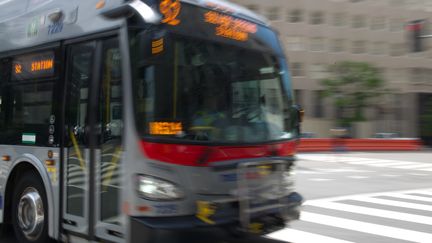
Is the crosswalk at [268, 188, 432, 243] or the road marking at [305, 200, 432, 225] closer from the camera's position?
the crosswalk at [268, 188, 432, 243]

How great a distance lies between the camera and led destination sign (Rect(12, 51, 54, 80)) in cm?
575

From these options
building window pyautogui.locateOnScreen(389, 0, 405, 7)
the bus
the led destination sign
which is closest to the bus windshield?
the bus

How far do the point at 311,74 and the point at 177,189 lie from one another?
51.2 m

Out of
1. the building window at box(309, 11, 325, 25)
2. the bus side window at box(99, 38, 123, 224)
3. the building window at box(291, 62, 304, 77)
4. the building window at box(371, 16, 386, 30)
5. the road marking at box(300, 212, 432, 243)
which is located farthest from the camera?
the building window at box(371, 16, 386, 30)

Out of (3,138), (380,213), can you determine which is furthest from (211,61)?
(380,213)

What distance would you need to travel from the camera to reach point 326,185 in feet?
44.6

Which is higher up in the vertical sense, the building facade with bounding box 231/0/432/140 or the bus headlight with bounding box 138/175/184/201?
the building facade with bounding box 231/0/432/140

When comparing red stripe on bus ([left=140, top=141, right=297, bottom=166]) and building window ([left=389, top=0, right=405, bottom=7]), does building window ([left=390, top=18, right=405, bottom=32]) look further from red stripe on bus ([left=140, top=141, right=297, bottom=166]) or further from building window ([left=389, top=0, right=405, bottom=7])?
red stripe on bus ([left=140, top=141, right=297, bottom=166])

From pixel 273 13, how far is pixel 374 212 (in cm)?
4666

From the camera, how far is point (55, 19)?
574 cm

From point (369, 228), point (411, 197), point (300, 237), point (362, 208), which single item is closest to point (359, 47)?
point (411, 197)

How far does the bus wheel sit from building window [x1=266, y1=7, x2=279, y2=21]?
49458 mm

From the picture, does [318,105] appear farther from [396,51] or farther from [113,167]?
[113,167]

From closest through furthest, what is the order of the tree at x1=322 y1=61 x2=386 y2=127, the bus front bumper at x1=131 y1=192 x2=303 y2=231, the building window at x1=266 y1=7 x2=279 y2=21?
the bus front bumper at x1=131 y1=192 x2=303 y2=231, the tree at x1=322 y1=61 x2=386 y2=127, the building window at x1=266 y1=7 x2=279 y2=21
